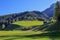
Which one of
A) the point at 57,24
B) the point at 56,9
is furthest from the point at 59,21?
the point at 56,9

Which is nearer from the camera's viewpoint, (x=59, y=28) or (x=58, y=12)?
(x=59, y=28)

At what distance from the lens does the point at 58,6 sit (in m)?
132

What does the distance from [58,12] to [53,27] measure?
2242cm

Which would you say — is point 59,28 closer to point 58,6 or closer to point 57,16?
point 57,16

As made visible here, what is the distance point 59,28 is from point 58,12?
22.2m

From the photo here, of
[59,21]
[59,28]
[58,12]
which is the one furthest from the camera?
[58,12]

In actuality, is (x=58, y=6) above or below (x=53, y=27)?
above

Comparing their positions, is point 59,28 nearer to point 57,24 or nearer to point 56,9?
point 57,24

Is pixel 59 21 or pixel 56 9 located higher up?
pixel 56 9

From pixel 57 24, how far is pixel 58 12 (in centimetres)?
1823

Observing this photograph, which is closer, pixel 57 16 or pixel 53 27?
pixel 53 27

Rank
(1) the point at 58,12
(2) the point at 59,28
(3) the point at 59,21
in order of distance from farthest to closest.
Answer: (1) the point at 58,12 < (3) the point at 59,21 < (2) the point at 59,28

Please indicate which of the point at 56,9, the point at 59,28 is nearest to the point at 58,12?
the point at 56,9

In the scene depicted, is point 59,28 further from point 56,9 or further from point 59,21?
point 56,9
